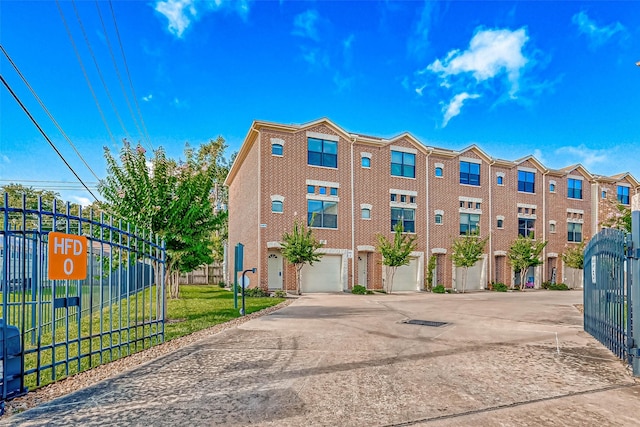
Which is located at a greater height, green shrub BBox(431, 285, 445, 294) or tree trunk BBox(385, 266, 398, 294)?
tree trunk BBox(385, 266, 398, 294)

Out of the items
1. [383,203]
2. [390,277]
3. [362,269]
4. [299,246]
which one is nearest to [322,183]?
[383,203]

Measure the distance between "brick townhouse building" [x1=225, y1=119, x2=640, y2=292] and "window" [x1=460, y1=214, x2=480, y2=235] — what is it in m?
0.07

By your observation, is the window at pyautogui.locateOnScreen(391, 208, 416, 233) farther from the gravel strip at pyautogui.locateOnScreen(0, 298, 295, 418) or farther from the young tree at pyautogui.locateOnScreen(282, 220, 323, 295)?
the gravel strip at pyautogui.locateOnScreen(0, 298, 295, 418)

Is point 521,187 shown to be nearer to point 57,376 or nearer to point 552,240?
point 552,240

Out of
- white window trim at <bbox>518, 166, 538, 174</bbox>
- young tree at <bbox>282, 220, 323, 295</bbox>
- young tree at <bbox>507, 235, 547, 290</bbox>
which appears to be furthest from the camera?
white window trim at <bbox>518, 166, 538, 174</bbox>

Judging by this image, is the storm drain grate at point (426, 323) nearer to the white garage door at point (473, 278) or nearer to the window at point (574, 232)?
the white garage door at point (473, 278)

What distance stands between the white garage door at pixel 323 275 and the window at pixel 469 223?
9849 millimetres

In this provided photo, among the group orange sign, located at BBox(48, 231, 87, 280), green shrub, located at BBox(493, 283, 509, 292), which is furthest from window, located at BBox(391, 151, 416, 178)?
orange sign, located at BBox(48, 231, 87, 280)

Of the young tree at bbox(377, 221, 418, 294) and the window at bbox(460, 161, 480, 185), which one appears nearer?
the young tree at bbox(377, 221, 418, 294)

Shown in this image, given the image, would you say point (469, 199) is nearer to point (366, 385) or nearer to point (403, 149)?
point (403, 149)

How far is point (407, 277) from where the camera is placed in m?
27.2

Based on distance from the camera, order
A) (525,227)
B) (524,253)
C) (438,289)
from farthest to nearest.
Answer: (525,227)
(524,253)
(438,289)

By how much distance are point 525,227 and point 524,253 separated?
3464mm

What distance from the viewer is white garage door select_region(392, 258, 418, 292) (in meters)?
26.9
